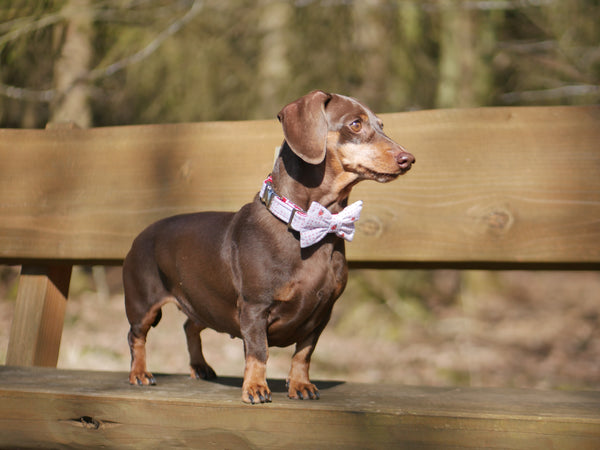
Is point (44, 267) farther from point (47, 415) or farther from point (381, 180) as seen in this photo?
point (381, 180)

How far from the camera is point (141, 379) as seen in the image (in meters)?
2.01

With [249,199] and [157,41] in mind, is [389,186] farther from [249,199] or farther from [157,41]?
[157,41]

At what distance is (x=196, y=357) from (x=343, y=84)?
12.4 feet

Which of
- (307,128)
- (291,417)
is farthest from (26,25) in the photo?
(291,417)

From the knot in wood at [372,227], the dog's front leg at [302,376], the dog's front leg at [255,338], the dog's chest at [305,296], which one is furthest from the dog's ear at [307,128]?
the knot in wood at [372,227]

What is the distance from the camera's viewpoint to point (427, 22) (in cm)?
573

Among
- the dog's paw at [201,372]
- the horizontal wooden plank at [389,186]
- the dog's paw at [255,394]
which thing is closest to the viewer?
the dog's paw at [255,394]

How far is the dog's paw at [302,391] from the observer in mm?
1732

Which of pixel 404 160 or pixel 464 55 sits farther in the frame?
pixel 464 55

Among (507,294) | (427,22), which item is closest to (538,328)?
(507,294)

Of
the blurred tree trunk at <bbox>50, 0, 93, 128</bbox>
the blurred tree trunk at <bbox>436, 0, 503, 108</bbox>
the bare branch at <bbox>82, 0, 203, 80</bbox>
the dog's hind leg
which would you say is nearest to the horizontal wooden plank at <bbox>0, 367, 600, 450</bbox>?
the dog's hind leg

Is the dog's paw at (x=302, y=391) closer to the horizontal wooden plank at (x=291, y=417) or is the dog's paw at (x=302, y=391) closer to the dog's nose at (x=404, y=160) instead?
the horizontal wooden plank at (x=291, y=417)

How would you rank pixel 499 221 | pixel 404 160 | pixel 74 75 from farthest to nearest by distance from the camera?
pixel 74 75 < pixel 499 221 < pixel 404 160

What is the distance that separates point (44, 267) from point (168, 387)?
3.80 ft
